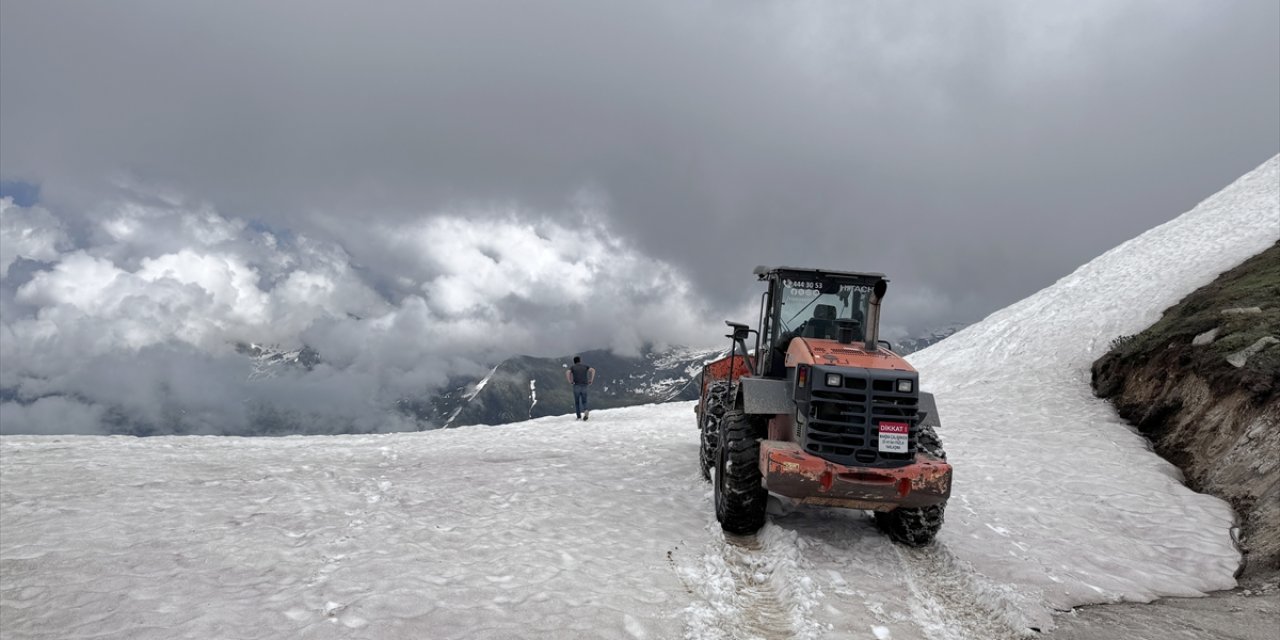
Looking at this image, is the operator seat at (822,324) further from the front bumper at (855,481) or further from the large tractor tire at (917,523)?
the front bumper at (855,481)

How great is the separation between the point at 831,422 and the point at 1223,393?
9.92m

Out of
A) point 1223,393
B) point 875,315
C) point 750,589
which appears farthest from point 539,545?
point 1223,393

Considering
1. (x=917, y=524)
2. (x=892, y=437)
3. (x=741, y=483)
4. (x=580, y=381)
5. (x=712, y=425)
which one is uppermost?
(x=580, y=381)

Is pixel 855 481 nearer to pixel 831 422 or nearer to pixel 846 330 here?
pixel 831 422

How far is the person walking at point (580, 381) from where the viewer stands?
23.4 metres

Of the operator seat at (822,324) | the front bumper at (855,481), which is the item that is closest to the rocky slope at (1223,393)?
the front bumper at (855,481)

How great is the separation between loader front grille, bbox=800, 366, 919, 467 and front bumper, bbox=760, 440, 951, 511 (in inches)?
6.7

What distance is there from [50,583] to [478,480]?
5859 mm

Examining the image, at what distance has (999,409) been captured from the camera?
61.6ft

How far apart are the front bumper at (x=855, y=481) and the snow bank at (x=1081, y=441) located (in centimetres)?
122

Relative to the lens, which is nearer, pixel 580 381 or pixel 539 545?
pixel 539 545

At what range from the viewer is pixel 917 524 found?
8.34 metres

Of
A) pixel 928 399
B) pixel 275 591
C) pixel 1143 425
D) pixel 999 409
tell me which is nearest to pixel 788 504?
pixel 928 399

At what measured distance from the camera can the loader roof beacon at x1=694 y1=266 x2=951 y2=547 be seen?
775 cm
